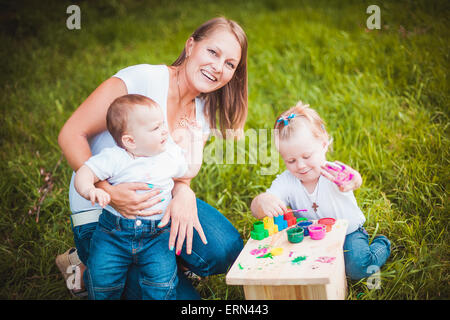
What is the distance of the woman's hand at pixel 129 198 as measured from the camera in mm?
1740

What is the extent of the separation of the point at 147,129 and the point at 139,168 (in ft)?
0.62

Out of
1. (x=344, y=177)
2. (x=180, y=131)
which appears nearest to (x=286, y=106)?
(x=180, y=131)

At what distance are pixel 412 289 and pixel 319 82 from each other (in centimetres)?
237

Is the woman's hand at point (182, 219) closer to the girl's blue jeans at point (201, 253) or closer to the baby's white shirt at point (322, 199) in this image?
the girl's blue jeans at point (201, 253)

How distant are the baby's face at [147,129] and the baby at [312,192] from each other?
0.55 metres

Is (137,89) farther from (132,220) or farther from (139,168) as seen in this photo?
(132,220)

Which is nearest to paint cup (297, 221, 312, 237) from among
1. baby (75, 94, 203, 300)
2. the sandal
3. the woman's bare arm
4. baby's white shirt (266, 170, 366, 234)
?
baby's white shirt (266, 170, 366, 234)

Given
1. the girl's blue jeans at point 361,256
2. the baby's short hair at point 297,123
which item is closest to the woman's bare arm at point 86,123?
the baby's short hair at point 297,123

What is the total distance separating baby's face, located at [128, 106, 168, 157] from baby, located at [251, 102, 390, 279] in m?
0.55

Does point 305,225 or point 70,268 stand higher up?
point 305,225

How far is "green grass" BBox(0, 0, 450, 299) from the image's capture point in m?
2.20

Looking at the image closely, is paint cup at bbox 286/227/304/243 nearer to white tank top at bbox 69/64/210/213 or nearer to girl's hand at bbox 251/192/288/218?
girl's hand at bbox 251/192/288/218

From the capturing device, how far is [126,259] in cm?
179
